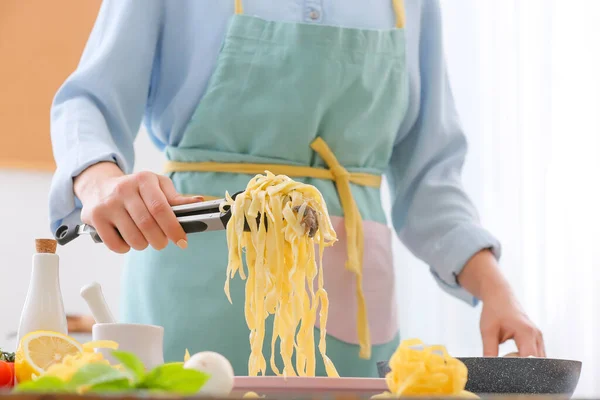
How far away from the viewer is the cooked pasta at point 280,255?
44.3 inches

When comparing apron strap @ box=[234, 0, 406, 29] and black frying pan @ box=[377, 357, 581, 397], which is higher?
apron strap @ box=[234, 0, 406, 29]

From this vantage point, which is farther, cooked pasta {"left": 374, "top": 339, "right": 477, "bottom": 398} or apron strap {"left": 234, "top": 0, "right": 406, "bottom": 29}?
apron strap {"left": 234, "top": 0, "right": 406, "bottom": 29}

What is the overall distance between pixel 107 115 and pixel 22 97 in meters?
1.33

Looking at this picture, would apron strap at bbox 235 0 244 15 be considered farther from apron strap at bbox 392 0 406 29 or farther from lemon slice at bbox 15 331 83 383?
lemon slice at bbox 15 331 83 383

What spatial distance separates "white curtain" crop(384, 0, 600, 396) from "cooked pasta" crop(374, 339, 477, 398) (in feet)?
4.90

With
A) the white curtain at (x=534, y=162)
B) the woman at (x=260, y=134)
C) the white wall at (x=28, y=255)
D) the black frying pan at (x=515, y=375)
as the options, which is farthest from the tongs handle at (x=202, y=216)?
the white wall at (x=28, y=255)

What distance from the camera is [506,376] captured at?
0.94 m

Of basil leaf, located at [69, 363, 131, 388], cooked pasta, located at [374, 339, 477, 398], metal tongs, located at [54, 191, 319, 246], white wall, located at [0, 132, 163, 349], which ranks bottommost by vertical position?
white wall, located at [0, 132, 163, 349]

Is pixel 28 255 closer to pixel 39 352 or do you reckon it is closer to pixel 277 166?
pixel 277 166

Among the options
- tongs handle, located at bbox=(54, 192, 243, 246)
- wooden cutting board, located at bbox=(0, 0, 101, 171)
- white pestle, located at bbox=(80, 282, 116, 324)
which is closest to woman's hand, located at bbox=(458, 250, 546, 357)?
tongs handle, located at bbox=(54, 192, 243, 246)

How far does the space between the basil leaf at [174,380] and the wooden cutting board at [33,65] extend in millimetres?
2250

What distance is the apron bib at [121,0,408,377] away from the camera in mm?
1429

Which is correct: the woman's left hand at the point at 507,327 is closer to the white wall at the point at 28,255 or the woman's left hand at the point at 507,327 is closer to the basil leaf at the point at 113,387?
the basil leaf at the point at 113,387

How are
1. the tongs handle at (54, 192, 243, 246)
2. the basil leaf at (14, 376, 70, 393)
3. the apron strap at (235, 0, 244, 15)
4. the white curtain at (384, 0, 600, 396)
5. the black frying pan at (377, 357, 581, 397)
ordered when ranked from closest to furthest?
the basil leaf at (14, 376, 70, 393)
the black frying pan at (377, 357, 581, 397)
the tongs handle at (54, 192, 243, 246)
the apron strap at (235, 0, 244, 15)
the white curtain at (384, 0, 600, 396)
